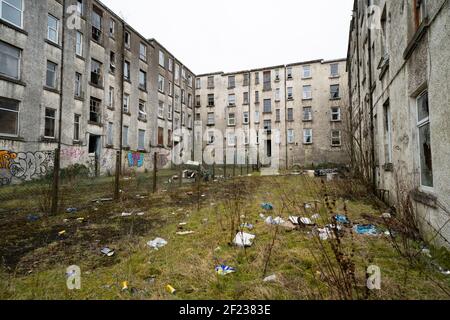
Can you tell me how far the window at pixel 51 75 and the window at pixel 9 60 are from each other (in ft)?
4.96

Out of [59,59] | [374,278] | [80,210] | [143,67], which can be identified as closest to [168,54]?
[143,67]

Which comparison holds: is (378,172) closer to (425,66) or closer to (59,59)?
(425,66)

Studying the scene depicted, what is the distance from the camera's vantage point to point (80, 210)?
567cm

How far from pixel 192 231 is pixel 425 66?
14.5ft

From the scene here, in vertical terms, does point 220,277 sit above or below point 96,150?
below

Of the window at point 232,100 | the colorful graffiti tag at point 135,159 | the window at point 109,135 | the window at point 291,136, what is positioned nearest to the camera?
the window at point 109,135

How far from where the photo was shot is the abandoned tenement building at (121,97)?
1181 centimetres

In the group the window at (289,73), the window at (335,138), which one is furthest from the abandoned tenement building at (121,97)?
the window at (289,73)

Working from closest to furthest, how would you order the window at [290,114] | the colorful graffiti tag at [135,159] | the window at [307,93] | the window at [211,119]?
1. the colorful graffiti tag at [135,159]
2. the window at [307,93]
3. the window at [290,114]
4. the window at [211,119]

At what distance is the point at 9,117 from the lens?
11.3 m

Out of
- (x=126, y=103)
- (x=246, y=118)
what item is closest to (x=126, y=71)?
(x=126, y=103)

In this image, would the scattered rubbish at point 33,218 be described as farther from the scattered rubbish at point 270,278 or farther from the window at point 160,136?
the window at point 160,136

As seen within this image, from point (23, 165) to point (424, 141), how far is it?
1567cm

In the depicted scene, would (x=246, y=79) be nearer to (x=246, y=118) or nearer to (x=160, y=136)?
(x=246, y=118)
